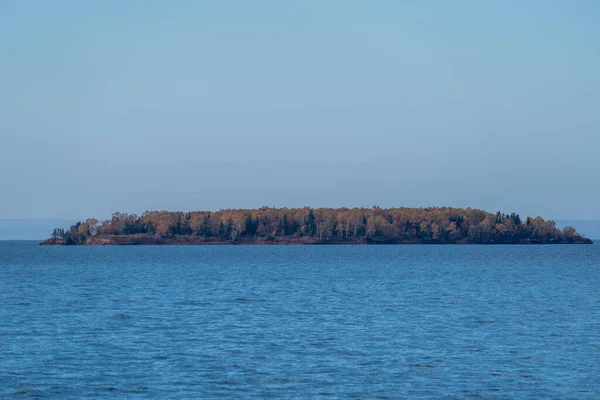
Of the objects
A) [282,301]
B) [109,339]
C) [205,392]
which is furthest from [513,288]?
[205,392]

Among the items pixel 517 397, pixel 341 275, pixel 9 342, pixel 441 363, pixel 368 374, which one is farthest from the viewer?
pixel 341 275

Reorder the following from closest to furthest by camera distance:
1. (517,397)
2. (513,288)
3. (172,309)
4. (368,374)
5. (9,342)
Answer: (517,397), (368,374), (9,342), (172,309), (513,288)

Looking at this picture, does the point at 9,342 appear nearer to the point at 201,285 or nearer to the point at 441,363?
the point at 441,363

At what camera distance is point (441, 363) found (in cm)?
2702

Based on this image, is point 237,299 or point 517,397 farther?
point 237,299

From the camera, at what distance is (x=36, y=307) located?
150ft

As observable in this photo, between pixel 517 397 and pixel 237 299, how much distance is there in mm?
29188

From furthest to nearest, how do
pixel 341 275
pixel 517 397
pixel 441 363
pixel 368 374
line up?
pixel 341 275
pixel 441 363
pixel 368 374
pixel 517 397

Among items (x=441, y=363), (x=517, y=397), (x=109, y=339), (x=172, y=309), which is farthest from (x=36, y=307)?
(x=517, y=397)

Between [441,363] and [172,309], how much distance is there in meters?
20.5

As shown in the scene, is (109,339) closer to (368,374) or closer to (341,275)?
(368,374)

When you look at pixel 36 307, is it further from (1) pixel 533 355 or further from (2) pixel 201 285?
(1) pixel 533 355

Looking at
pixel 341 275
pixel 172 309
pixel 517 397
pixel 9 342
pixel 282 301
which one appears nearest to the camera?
pixel 517 397

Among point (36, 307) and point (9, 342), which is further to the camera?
point (36, 307)
